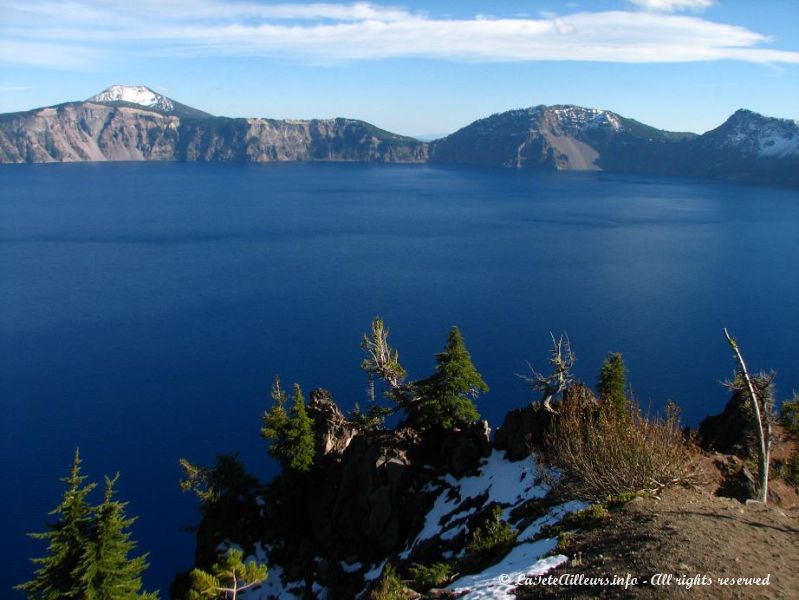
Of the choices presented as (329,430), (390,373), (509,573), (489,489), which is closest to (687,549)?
(509,573)

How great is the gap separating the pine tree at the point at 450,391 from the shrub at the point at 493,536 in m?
11.4

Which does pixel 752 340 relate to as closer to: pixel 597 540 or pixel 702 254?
pixel 702 254

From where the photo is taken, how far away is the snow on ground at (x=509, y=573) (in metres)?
22.6

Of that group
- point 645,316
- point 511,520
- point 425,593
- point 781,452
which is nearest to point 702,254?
point 645,316

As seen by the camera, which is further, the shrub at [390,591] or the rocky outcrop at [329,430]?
the rocky outcrop at [329,430]

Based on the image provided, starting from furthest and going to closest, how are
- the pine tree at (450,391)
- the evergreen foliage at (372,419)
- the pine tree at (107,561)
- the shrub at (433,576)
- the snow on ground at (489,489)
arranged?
the evergreen foliage at (372,419), the pine tree at (450,391), the snow on ground at (489,489), the pine tree at (107,561), the shrub at (433,576)

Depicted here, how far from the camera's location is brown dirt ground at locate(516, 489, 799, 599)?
20.1 m

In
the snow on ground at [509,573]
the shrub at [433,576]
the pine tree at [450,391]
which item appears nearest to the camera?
the snow on ground at [509,573]

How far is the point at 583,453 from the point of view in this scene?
3181 centimetres

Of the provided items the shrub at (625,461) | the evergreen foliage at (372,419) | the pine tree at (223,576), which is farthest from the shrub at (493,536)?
the evergreen foliage at (372,419)

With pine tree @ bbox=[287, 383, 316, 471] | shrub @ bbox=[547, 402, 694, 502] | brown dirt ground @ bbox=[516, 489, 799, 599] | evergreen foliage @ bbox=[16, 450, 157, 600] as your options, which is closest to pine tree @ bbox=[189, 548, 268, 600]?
evergreen foliage @ bbox=[16, 450, 157, 600]

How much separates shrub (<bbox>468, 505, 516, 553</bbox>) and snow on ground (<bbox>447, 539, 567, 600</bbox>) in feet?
9.48

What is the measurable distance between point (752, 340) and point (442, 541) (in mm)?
80743

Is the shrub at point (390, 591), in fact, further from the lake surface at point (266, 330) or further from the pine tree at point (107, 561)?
the lake surface at point (266, 330)
